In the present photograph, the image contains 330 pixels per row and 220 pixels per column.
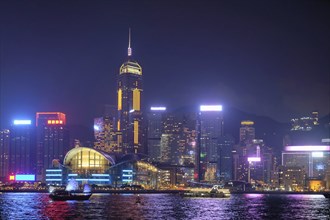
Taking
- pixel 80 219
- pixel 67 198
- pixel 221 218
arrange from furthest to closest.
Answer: pixel 67 198 → pixel 221 218 → pixel 80 219

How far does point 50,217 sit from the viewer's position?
329 feet

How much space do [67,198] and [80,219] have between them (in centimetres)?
7050

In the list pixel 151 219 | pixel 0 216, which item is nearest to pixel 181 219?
pixel 151 219

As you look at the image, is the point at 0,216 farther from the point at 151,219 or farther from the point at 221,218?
the point at 221,218

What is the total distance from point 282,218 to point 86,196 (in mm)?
77483

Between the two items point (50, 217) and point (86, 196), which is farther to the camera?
point (86, 196)

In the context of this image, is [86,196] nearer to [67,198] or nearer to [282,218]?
[67,198]

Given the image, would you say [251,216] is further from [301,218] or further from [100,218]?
[100,218]

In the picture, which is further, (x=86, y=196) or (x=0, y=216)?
(x=86, y=196)

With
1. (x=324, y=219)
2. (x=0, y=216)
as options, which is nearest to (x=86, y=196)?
(x=0, y=216)

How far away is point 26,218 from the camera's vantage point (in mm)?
98562

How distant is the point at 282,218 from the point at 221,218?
10171mm

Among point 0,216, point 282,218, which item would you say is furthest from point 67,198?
point 282,218

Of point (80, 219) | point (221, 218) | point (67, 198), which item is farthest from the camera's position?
point (67, 198)
